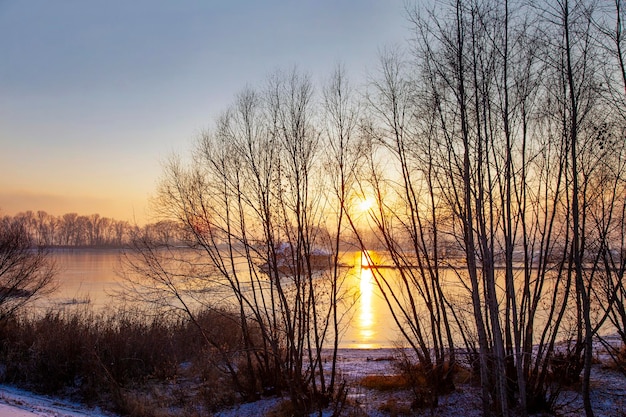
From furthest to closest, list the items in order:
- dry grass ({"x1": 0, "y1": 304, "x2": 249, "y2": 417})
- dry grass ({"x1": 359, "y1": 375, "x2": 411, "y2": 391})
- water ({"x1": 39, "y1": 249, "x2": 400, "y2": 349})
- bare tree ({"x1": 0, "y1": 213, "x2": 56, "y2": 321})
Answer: water ({"x1": 39, "y1": 249, "x2": 400, "y2": 349}), bare tree ({"x1": 0, "y1": 213, "x2": 56, "y2": 321}), dry grass ({"x1": 0, "y1": 304, "x2": 249, "y2": 417}), dry grass ({"x1": 359, "y1": 375, "x2": 411, "y2": 391})

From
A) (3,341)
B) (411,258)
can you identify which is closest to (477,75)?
(411,258)

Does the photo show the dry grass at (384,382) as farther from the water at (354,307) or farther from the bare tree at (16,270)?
the bare tree at (16,270)

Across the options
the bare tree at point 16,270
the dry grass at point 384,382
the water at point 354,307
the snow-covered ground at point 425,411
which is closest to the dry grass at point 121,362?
the snow-covered ground at point 425,411

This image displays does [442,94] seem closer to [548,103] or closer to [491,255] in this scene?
[548,103]

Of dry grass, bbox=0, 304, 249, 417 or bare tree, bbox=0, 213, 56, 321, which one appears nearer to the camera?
dry grass, bbox=0, 304, 249, 417

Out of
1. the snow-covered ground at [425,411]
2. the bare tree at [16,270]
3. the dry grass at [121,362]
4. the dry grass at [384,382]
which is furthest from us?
the bare tree at [16,270]

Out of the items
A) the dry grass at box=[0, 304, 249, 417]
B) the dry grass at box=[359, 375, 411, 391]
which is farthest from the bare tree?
the dry grass at box=[359, 375, 411, 391]

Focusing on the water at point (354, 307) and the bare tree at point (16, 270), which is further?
the water at point (354, 307)

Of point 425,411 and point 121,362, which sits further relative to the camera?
point 121,362

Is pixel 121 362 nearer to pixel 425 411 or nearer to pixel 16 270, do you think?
pixel 16 270

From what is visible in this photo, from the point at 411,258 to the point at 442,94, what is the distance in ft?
15.3

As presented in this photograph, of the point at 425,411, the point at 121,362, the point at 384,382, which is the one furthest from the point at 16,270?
the point at 425,411

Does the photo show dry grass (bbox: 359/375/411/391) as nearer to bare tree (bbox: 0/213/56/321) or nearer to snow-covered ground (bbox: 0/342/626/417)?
snow-covered ground (bbox: 0/342/626/417)

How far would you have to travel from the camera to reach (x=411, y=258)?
13.1 meters
